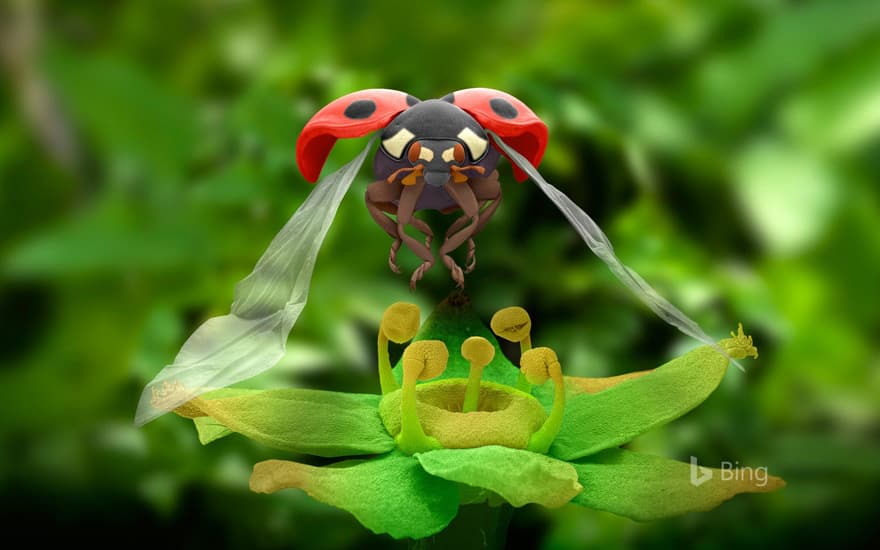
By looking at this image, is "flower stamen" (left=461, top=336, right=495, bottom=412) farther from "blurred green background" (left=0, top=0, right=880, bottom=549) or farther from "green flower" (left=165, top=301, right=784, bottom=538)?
"blurred green background" (left=0, top=0, right=880, bottom=549)

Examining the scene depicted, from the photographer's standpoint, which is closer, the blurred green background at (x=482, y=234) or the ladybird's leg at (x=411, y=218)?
the ladybird's leg at (x=411, y=218)

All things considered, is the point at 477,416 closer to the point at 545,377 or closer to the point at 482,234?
the point at 545,377

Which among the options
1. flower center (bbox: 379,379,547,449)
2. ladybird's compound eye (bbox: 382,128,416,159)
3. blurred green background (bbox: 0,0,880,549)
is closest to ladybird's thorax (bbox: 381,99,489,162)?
ladybird's compound eye (bbox: 382,128,416,159)

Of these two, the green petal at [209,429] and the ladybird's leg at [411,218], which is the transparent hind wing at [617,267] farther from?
the green petal at [209,429]

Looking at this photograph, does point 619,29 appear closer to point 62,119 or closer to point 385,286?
point 385,286

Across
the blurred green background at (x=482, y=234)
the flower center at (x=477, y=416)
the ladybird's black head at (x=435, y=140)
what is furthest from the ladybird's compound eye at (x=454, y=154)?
the blurred green background at (x=482, y=234)

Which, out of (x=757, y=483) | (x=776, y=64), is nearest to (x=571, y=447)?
(x=757, y=483)
